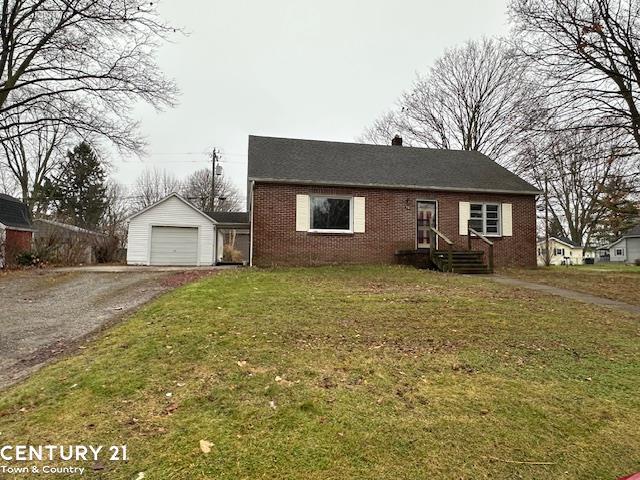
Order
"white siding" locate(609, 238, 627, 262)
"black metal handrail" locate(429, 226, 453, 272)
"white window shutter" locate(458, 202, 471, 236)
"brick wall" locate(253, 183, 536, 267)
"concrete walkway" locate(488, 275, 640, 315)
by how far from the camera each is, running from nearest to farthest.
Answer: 1. "concrete walkway" locate(488, 275, 640, 315)
2. "black metal handrail" locate(429, 226, 453, 272)
3. "brick wall" locate(253, 183, 536, 267)
4. "white window shutter" locate(458, 202, 471, 236)
5. "white siding" locate(609, 238, 627, 262)

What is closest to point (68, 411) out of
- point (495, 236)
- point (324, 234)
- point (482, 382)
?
point (482, 382)

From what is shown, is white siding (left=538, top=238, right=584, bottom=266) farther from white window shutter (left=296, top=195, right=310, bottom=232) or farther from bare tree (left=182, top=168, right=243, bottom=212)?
white window shutter (left=296, top=195, right=310, bottom=232)

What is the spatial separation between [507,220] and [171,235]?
15.0 meters

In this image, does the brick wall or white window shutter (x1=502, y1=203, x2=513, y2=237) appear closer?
the brick wall

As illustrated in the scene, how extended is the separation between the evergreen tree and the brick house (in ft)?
90.5

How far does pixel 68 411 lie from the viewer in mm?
2967

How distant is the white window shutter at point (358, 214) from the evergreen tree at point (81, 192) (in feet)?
102

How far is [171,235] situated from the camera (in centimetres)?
1717

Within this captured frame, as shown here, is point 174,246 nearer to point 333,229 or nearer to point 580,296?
point 333,229

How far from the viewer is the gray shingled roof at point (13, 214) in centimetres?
1997

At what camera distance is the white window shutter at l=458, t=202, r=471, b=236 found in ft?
52.0

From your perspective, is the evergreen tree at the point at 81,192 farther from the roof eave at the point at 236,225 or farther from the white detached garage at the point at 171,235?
the roof eave at the point at 236,225

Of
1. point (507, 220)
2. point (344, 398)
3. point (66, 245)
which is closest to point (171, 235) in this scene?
point (66, 245)

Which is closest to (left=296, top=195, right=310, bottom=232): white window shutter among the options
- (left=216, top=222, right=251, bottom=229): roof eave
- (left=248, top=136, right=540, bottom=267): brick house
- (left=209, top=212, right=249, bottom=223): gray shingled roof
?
(left=248, top=136, right=540, bottom=267): brick house
